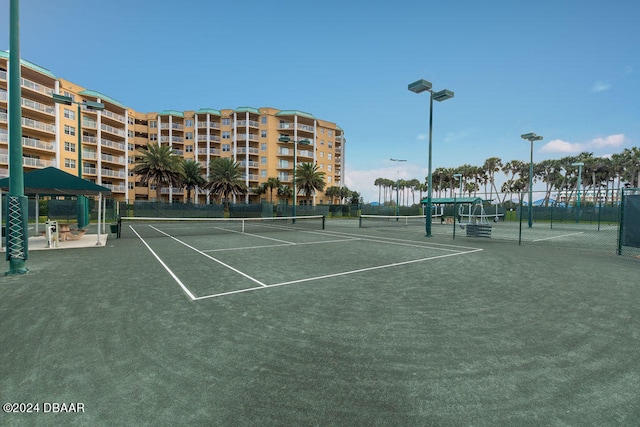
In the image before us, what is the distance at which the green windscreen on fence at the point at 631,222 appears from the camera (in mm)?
12530

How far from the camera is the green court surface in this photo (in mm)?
2719

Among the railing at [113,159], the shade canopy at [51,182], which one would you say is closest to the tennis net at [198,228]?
the shade canopy at [51,182]

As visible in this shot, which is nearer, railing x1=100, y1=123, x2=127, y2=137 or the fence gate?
the fence gate

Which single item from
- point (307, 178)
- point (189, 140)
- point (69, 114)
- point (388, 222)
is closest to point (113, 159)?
point (69, 114)

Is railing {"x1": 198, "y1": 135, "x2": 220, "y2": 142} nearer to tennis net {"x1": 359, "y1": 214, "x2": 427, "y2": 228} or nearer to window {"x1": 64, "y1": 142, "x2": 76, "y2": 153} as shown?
window {"x1": 64, "y1": 142, "x2": 76, "y2": 153}

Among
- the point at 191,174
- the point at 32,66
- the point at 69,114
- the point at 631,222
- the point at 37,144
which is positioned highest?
the point at 32,66

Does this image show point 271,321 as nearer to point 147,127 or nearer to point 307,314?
point 307,314

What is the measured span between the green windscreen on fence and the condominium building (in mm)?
46016

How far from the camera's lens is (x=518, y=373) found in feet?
10.9

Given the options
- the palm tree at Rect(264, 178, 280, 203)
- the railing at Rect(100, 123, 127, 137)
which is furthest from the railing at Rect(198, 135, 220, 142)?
the palm tree at Rect(264, 178, 280, 203)

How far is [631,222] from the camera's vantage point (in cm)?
1290

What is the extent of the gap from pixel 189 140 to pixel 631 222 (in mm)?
75489

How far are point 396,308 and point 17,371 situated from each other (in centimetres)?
514

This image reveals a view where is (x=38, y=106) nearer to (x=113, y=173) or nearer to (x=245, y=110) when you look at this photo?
(x=113, y=173)
